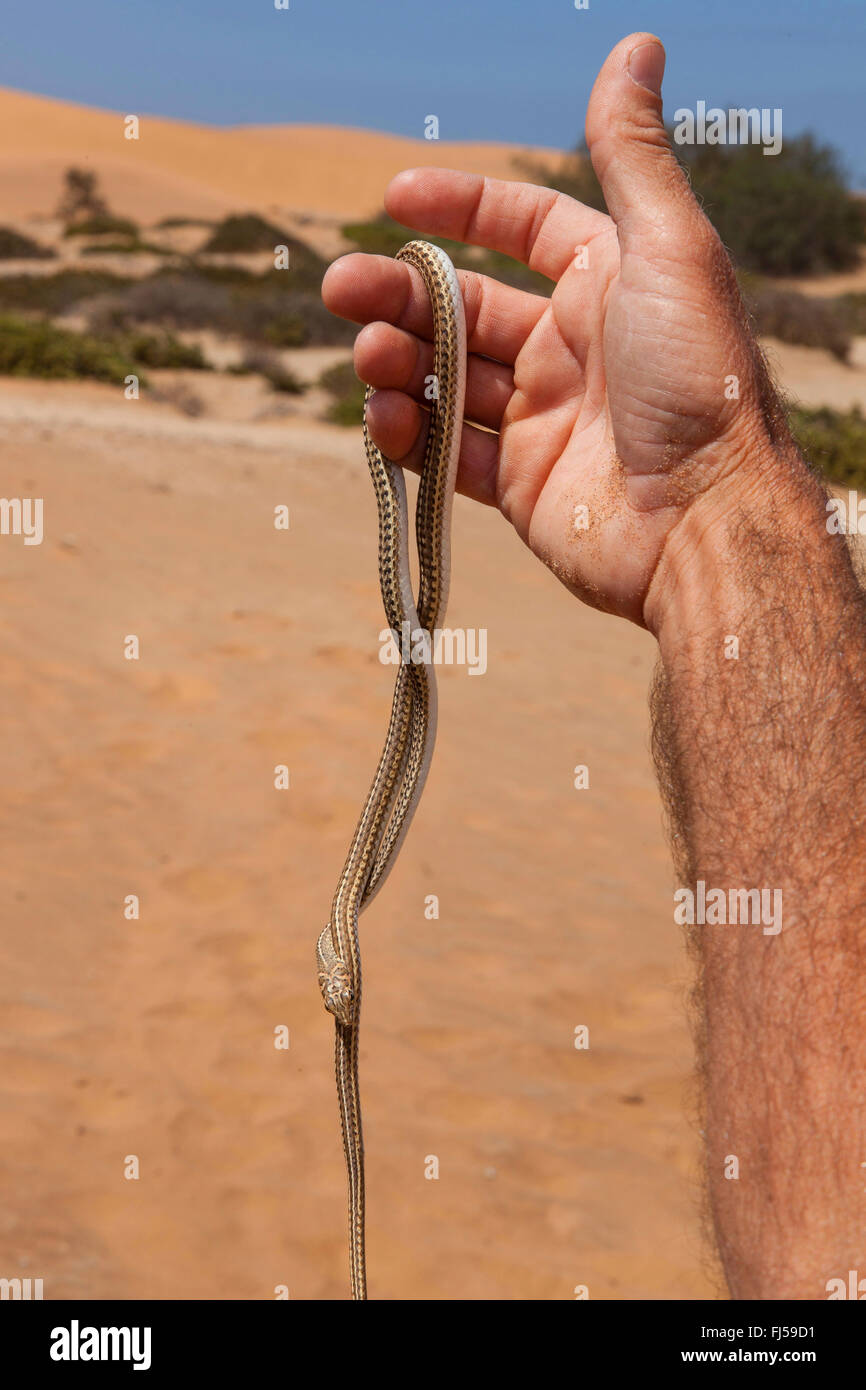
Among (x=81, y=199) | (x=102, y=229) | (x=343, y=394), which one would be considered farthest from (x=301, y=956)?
(x=81, y=199)

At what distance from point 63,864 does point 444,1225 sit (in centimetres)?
270

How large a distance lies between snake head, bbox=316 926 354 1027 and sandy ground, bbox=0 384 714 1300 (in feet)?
3.01

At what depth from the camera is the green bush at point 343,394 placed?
17812 mm

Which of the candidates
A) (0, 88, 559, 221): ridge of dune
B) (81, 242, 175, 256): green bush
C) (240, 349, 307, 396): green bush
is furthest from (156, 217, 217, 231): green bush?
(240, 349, 307, 396): green bush

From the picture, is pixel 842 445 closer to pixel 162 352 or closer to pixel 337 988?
pixel 162 352

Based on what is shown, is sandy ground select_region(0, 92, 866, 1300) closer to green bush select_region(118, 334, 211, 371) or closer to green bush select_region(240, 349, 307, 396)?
green bush select_region(240, 349, 307, 396)

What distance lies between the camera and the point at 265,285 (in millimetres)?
30109

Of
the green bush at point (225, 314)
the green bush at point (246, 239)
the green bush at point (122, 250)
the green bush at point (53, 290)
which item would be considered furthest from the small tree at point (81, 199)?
the green bush at point (225, 314)

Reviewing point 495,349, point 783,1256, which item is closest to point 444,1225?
point 783,1256

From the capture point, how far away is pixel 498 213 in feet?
11.8

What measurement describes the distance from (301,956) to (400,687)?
8.15ft

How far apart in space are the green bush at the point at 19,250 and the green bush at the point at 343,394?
20235 mm

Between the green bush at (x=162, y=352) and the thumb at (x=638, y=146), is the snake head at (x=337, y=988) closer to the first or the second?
the thumb at (x=638, y=146)

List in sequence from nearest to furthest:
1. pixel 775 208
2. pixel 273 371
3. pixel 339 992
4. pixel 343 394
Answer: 1. pixel 339 992
2. pixel 343 394
3. pixel 273 371
4. pixel 775 208
